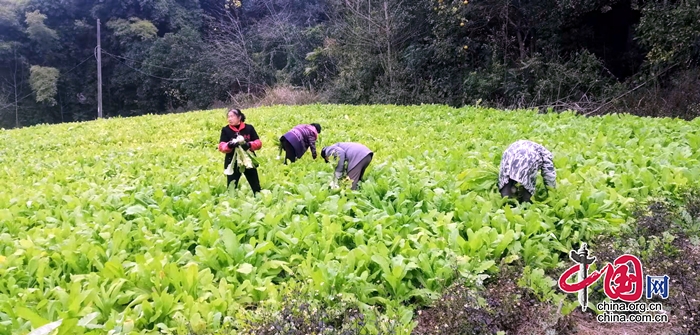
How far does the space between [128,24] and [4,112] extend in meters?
12.7

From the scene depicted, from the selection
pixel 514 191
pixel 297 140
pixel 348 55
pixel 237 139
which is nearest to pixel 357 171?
pixel 297 140

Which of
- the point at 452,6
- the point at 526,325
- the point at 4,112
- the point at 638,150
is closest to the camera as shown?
the point at 526,325

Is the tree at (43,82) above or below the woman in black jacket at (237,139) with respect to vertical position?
below

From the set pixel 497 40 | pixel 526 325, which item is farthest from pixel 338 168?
pixel 497 40

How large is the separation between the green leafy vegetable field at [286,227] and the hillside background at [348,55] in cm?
701

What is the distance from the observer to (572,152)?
22.4ft

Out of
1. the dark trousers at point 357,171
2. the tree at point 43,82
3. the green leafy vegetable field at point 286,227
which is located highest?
the dark trousers at point 357,171

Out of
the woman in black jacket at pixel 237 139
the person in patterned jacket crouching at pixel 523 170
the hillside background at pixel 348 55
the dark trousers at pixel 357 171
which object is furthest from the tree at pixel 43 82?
the person in patterned jacket crouching at pixel 523 170

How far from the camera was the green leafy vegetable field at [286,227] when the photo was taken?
313 centimetres

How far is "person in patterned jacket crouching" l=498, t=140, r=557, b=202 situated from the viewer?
4.68 meters

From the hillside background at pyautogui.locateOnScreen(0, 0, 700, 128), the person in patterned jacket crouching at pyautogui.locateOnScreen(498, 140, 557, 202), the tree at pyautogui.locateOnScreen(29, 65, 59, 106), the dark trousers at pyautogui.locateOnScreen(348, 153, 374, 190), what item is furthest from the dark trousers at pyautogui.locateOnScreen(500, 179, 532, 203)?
the tree at pyautogui.locateOnScreen(29, 65, 59, 106)

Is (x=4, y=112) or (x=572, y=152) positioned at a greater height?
(x=572, y=152)

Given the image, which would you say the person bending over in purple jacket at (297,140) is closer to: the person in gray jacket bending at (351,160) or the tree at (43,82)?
the person in gray jacket bending at (351,160)

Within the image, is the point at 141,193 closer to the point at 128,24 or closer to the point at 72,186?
the point at 72,186
